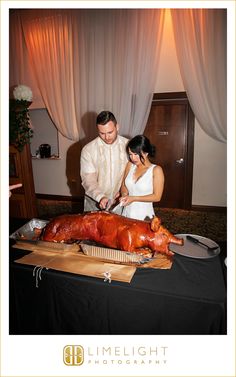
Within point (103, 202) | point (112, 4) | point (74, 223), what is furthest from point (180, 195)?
point (112, 4)

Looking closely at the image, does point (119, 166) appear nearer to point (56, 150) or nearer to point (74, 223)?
point (74, 223)

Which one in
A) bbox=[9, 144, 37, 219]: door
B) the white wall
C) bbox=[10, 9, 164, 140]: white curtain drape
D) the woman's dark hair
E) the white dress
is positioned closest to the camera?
the woman's dark hair

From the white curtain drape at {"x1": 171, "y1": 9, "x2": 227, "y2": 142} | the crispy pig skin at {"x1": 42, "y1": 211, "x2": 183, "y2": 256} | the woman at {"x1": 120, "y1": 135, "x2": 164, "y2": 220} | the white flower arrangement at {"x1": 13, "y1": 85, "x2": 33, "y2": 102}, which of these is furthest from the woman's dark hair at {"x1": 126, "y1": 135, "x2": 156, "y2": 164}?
the white curtain drape at {"x1": 171, "y1": 9, "x2": 227, "y2": 142}

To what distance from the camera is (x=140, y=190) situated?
5.28 feet

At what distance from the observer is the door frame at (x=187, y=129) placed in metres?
3.79

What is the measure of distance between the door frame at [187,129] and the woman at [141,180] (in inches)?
99.2

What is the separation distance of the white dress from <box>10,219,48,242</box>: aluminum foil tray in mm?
636

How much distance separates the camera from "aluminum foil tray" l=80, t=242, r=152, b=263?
101 cm

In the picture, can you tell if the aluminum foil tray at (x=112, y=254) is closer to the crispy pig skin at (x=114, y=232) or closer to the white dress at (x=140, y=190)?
the crispy pig skin at (x=114, y=232)

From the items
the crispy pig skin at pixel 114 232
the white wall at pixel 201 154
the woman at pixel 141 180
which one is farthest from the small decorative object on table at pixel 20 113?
the white wall at pixel 201 154

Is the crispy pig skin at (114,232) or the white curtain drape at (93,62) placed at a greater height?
the white curtain drape at (93,62)

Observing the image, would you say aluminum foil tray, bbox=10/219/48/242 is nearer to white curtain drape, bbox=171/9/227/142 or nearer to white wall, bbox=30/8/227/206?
white curtain drape, bbox=171/9/227/142

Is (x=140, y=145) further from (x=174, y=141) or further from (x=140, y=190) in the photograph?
(x=174, y=141)

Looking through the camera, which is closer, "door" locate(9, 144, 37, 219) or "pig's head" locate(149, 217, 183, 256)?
"pig's head" locate(149, 217, 183, 256)
